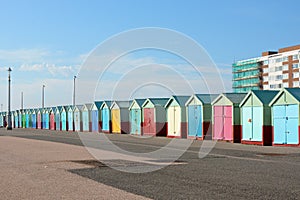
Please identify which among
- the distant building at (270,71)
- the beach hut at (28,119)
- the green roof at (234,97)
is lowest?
the beach hut at (28,119)

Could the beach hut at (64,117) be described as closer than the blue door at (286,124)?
No

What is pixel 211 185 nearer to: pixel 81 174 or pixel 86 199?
pixel 86 199

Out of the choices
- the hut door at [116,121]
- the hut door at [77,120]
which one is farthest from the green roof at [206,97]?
the hut door at [77,120]

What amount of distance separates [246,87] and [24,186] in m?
147

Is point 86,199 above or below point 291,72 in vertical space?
below

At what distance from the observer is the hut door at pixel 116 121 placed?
5281cm

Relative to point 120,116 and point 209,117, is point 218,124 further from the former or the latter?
point 120,116

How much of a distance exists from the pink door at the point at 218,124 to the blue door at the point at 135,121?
13.2 m

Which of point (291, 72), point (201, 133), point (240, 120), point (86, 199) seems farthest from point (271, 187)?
point (291, 72)

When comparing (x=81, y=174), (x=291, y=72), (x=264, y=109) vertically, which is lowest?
(x=81, y=174)

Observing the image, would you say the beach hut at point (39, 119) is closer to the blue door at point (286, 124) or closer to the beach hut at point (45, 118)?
the beach hut at point (45, 118)

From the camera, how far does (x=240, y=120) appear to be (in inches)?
1319

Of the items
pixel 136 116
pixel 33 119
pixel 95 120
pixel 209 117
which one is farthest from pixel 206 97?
pixel 33 119

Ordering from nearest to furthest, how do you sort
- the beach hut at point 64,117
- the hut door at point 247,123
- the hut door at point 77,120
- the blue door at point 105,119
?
1. the hut door at point 247,123
2. the blue door at point 105,119
3. the hut door at point 77,120
4. the beach hut at point 64,117
